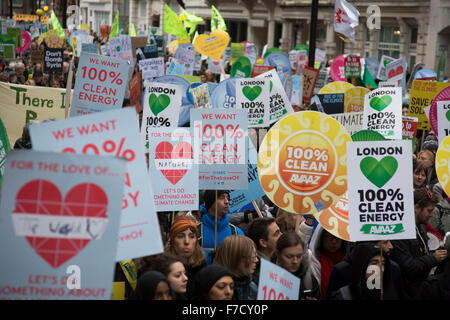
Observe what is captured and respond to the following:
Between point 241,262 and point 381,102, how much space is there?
4269 millimetres

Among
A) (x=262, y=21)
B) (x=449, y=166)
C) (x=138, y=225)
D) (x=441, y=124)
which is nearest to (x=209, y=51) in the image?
(x=441, y=124)

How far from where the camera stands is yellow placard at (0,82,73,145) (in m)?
8.81

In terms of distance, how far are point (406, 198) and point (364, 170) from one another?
39cm

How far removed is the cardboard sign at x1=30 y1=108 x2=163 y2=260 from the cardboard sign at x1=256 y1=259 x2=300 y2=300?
0.67 meters

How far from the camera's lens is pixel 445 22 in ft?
79.2

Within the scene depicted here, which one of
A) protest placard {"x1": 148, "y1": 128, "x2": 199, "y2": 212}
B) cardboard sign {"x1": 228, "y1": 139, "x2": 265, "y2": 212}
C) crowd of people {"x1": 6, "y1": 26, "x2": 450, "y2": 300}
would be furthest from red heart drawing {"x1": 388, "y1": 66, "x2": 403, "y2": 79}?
protest placard {"x1": 148, "y1": 128, "x2": 199, "y2": 212}

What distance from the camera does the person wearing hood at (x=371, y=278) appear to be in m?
4.68

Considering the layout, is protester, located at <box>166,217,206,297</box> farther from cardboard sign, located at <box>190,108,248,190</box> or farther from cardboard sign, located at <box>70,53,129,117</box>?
cardboard sign, located at <box>70,53,129,117</box>

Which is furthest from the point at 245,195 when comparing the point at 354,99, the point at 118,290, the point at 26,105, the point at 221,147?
the point at 354,99

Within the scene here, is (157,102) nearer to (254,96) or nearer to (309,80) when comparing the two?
(254,96)

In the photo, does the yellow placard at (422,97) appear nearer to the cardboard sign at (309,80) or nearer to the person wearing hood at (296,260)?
the cardboard sign at (309,80)

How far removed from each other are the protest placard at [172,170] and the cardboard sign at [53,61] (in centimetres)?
954

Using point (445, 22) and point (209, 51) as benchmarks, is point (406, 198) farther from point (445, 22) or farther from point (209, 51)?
point (445, 22)
